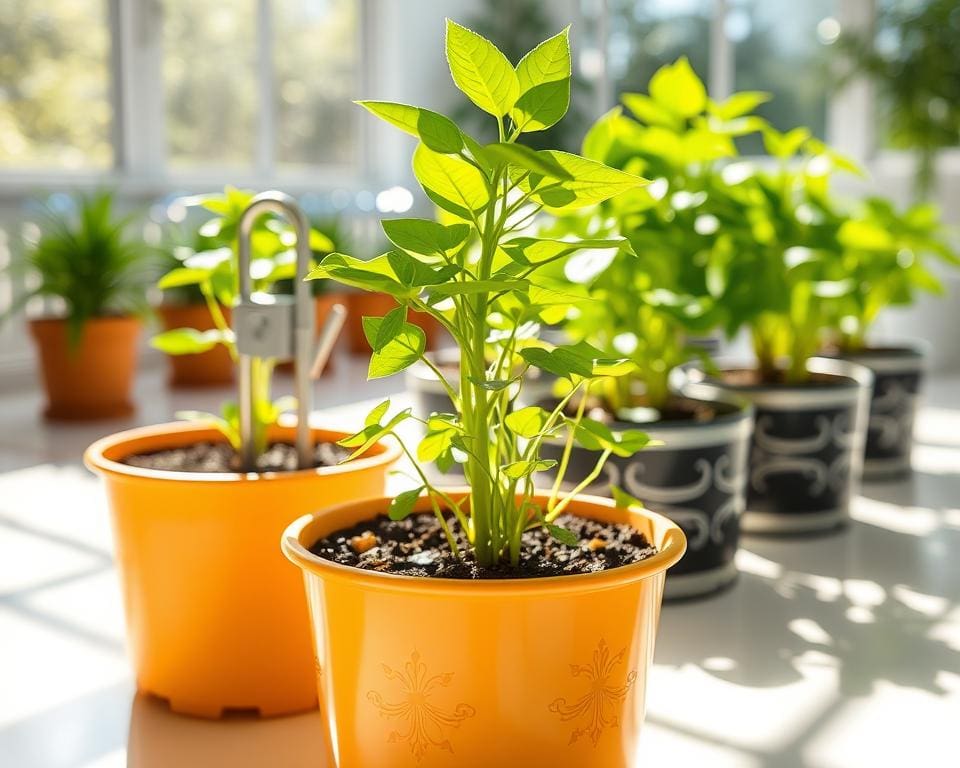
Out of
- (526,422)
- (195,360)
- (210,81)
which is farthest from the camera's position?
(210,81)

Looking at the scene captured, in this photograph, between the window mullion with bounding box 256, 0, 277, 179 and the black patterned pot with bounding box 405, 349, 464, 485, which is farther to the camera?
the window mullion with bounding box 256, 0, 277, 179

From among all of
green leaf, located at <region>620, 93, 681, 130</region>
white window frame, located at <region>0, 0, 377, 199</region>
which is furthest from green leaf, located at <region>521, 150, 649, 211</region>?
white window frame, located at <region>0, 0, 377, 199</region>

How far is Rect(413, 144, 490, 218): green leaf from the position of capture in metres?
0.79

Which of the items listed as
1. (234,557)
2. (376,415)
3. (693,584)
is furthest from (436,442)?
(693,584)

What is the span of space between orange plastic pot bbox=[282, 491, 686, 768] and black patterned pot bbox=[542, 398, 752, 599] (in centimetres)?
64

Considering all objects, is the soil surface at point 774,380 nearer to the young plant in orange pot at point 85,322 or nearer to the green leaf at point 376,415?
the green leaf at point 376,415

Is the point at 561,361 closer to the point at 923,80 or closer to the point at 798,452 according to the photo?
the point at 798,452

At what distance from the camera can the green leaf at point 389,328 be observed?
77 centimetres

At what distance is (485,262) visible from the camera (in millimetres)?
812

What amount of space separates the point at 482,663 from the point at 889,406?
1694 millimetres

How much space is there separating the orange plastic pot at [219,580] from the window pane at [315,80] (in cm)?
452

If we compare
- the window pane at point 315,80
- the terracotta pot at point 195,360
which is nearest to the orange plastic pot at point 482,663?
the terracotta pot at point 195,360

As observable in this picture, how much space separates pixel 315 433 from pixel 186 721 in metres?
0.38

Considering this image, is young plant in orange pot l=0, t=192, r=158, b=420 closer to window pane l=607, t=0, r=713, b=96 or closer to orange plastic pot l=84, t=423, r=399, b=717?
orange plastic pot l=84, t=423, r=399, b=717
